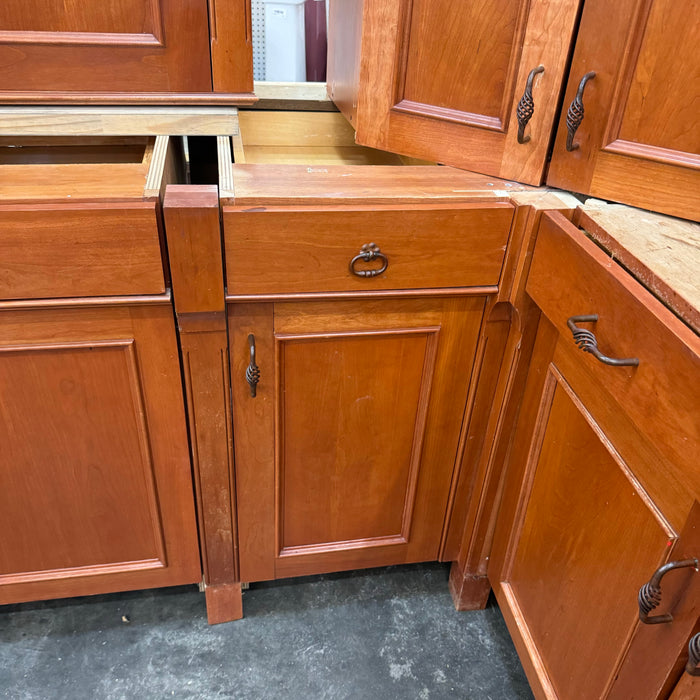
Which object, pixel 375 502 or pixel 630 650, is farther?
pixel 375 502

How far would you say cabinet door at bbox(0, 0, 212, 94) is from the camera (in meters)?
0.91

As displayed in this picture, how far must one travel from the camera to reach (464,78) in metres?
0.97

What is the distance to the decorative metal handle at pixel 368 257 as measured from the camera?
90 cm

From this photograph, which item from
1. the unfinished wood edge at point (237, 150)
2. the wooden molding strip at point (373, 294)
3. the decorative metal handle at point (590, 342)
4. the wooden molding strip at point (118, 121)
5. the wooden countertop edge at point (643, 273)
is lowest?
the wooden molding strip at point (373, 294)

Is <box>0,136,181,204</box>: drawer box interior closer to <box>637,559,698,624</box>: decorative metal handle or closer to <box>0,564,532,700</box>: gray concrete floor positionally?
<box>637,559,698,624</box>: decorative metal handle

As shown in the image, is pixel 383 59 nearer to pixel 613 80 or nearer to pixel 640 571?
pixel 613 80

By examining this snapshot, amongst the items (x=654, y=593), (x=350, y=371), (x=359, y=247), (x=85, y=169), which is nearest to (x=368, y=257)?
(x=359, y=247)

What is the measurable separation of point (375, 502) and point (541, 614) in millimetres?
342

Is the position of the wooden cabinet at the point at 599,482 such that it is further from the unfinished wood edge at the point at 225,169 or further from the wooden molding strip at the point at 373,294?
the unfinished wood edge at the point at 225,169

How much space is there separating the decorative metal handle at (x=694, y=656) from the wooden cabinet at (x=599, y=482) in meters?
0.02

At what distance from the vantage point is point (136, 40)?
3.07 feet

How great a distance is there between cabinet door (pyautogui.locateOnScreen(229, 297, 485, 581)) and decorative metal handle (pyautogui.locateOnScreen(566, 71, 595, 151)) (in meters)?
0.27

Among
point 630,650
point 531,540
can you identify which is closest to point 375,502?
point 531,540

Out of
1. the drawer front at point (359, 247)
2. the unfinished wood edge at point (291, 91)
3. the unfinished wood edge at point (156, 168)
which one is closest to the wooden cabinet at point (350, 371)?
the drawer front at point (359, 247)
